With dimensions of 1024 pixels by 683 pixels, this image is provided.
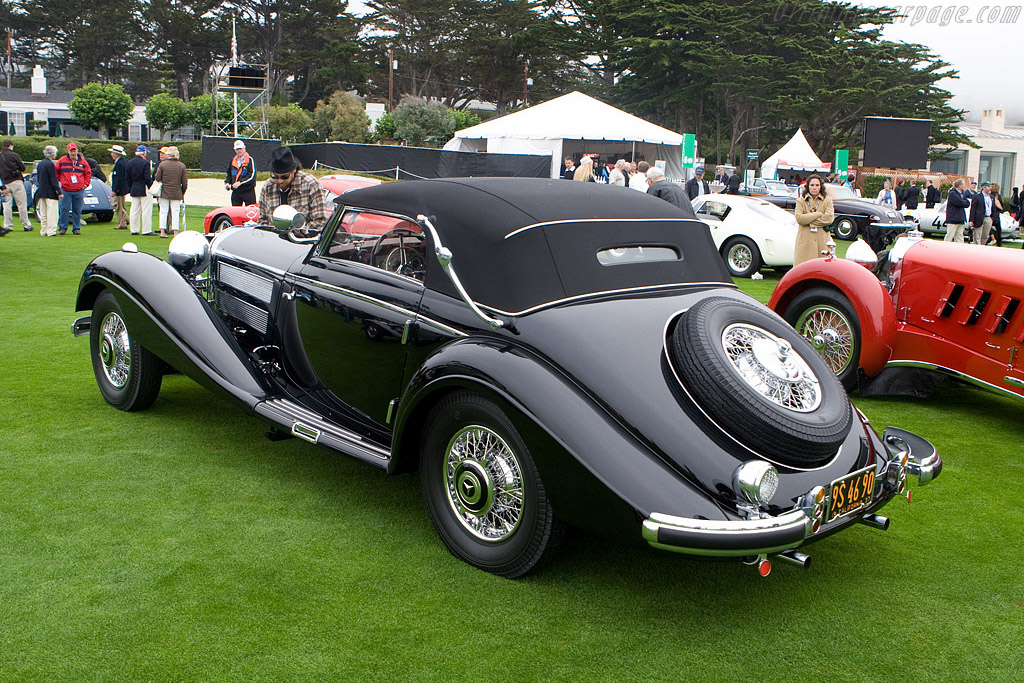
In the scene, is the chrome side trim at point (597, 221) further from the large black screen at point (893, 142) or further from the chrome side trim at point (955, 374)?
the large black screen at point (893, 142)

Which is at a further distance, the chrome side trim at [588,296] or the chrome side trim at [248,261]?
the chrome side trim at [248,261]

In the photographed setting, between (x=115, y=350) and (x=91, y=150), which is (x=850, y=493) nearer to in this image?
(x=115, y=350)

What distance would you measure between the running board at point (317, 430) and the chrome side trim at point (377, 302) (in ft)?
2.09

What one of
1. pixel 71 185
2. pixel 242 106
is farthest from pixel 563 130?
pixel 242 106

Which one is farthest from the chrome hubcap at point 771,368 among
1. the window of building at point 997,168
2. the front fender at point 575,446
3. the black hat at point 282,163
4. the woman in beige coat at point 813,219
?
the window of building at point 997,168

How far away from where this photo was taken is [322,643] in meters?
3.27

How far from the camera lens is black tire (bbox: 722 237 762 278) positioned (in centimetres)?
1426

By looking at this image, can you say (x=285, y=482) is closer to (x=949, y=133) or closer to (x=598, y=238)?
(x=598, y=238)

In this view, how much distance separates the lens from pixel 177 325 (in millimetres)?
5254

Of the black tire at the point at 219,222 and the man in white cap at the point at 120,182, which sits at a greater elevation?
the man in white cap at the point at 120,182

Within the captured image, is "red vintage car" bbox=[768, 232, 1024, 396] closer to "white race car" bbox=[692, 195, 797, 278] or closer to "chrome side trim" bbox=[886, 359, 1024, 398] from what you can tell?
"chrome side trim" bbox=[886, 359, 1024, 398]

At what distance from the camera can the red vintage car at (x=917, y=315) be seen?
604 centimetres

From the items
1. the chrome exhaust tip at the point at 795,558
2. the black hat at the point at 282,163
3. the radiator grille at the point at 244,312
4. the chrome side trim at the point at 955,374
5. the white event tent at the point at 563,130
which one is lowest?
the chrome exhaust tip at the point at 795,558

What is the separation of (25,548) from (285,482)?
1292mm
